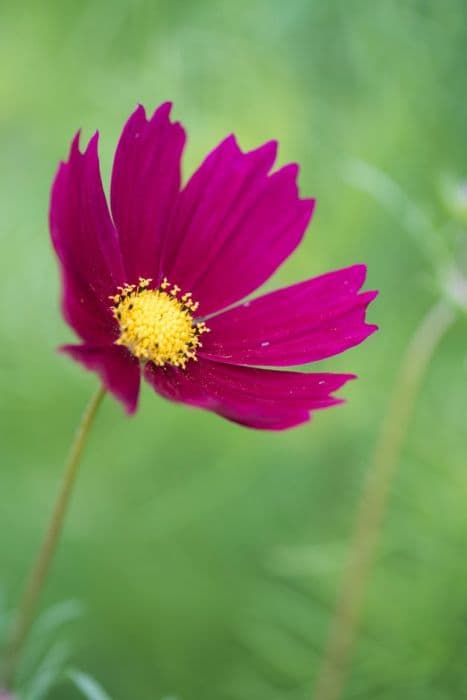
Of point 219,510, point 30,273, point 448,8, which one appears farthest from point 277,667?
point 448,8

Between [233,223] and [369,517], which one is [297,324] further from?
[369,517]

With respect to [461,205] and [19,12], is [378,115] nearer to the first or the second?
[19,12]

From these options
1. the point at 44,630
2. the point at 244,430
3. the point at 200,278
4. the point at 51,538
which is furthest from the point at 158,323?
the point at 244,430

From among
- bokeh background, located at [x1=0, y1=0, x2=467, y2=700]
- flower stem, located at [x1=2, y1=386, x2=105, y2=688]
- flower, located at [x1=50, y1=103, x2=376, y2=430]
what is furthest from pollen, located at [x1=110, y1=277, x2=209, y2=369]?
bokeh background, located at [x1=0, y1=0, x2=467, y2=700]

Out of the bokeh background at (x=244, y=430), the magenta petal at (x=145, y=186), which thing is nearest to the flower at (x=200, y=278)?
the magenta petal at (x=145, y=186)

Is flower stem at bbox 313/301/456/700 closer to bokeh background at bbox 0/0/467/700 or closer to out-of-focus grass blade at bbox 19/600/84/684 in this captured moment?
out-of-focus grass blade at bbox 19/600/84/684

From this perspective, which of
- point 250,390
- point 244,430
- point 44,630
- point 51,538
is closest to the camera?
point 51,538

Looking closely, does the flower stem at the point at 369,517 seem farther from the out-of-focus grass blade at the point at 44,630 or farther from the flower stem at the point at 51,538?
the flower stem at the point at 51,538
